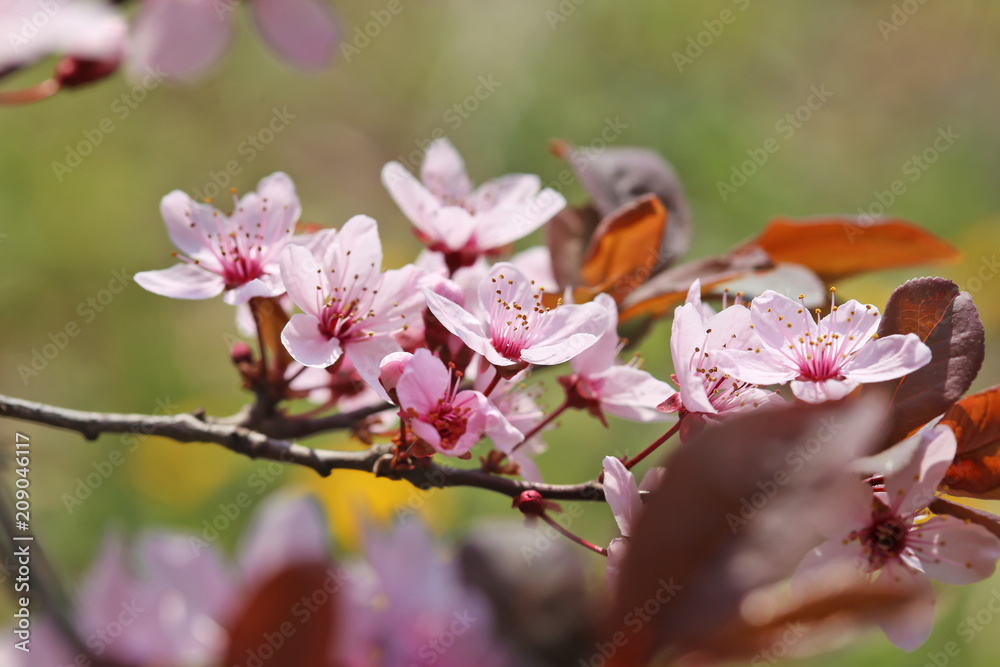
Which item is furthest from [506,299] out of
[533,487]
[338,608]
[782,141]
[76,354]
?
[782,141]

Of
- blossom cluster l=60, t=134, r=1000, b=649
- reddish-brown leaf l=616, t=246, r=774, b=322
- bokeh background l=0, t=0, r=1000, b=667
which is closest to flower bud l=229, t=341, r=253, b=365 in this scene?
blossom cluster l=60, t=134, r=1000, b=649

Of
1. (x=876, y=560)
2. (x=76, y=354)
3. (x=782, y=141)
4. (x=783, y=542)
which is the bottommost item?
(x=76, y=354)

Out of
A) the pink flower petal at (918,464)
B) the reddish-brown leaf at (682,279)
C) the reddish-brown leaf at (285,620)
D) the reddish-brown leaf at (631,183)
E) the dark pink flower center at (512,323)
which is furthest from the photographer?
the reddish-brown leaf at (631,183)

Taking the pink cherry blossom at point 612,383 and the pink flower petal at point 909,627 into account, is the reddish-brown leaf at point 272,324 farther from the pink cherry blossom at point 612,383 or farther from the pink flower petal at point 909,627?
the pink flower petal at point 909,627

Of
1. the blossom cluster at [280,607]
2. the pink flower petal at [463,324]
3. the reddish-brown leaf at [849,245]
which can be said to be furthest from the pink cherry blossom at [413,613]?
the reddish-brown leaf at [849,245]

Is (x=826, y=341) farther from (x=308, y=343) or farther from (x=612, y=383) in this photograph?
(x=308, y=343)

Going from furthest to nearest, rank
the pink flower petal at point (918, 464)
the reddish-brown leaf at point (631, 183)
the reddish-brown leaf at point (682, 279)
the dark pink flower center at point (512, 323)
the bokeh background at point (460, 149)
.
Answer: the bokeh background at point (460, 149) → the reddish-brown leaf at point (631, 183) → the reddish-brown leaf at point (682, 279) → the dark pink flower center at point (512, 323) → the pink flower petal at point (918, 464)

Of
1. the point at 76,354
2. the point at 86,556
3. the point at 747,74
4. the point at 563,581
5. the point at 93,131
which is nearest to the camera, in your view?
the point at 563,581

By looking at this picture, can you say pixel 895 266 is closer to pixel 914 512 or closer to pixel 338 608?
pixel 914 512
